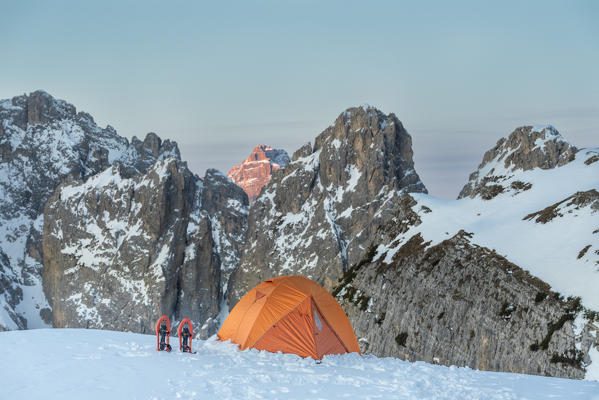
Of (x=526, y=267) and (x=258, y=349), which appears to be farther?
(x=526, y=267)

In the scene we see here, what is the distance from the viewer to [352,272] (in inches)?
3401

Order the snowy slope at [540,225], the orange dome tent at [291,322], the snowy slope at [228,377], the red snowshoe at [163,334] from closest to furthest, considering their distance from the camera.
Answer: the snowy slope at [228,377] → the red snowshoe at [163,334] → the orange dome tent at [291,322] → the snowy slope at [540,225]

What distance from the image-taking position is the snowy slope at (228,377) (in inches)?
741

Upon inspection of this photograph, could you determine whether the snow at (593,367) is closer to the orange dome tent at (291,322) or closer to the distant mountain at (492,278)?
the distant mountain at (492,278)

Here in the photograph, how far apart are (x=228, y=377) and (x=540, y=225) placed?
161ft

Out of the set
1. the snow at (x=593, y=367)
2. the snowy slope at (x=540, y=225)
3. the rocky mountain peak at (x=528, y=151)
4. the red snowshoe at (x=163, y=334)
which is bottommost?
the snow at (x=593, y=367)

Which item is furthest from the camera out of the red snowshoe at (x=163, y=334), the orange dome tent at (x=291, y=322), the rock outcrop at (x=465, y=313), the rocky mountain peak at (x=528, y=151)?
the rocky mountain peak at (x=528, y=151)

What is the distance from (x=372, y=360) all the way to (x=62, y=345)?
14840 mm

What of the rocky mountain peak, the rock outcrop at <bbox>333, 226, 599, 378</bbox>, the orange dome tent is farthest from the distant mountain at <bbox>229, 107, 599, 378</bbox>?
the rocky mountain peak

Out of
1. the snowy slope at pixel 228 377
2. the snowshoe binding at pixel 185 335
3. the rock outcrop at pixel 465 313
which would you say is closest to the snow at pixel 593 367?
the rock outcrop at pixel 465 313

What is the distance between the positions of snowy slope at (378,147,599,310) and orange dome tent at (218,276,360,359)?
24142mm

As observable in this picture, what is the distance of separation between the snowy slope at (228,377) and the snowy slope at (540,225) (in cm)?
2641

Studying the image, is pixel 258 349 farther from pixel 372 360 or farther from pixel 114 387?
pixel 114 387

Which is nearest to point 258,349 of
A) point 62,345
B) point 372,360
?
point 372,360
